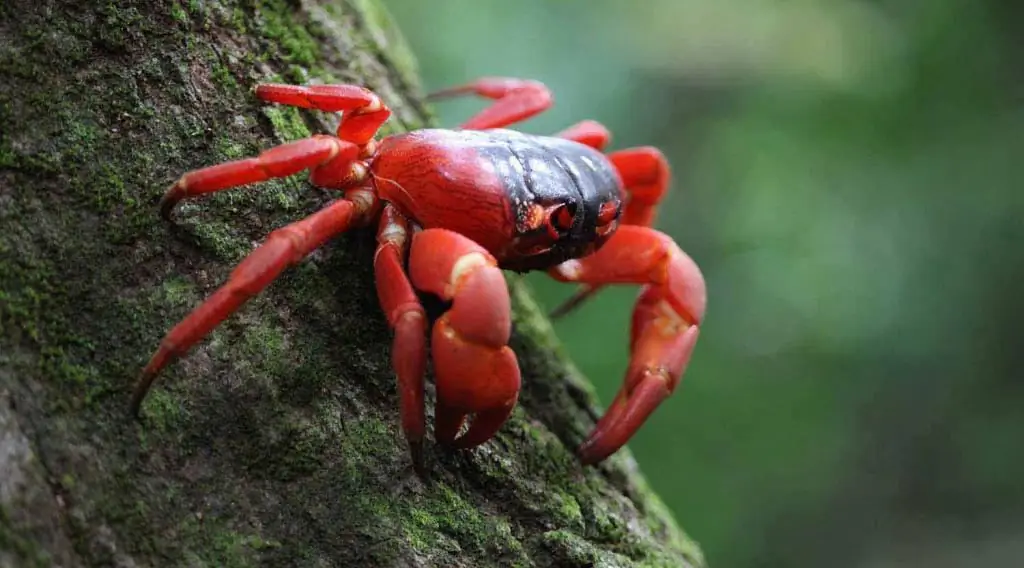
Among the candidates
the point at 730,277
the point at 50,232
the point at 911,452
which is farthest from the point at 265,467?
the point at 911,452

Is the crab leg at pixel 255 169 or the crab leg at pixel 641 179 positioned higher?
the crab leg at pixel 255 169

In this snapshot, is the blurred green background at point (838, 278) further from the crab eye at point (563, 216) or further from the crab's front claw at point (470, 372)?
the crab's front claw at point (470, 372)

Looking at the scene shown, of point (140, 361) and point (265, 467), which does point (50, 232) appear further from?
point (265, 467)

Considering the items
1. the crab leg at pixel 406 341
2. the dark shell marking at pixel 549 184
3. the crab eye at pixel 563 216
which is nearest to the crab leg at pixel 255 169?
the crab leg at pixel 406 341

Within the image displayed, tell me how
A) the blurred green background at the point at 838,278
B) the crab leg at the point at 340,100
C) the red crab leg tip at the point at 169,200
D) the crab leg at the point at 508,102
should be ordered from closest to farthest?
the red crab leg tip at the point at 169,200 → the crab leg at the point at 340,100 → the crab leg at the point at 508,102 → the blurred green background at the point at 838,278

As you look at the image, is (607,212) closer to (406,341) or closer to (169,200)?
(406,341)

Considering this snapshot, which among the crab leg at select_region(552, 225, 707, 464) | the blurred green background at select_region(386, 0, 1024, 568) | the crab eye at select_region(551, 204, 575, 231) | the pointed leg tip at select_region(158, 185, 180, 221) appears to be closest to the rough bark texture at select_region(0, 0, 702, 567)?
the pointed leg tip at select_region(158, 185, 180, 221)
